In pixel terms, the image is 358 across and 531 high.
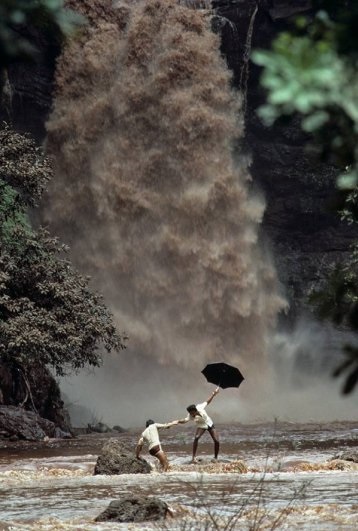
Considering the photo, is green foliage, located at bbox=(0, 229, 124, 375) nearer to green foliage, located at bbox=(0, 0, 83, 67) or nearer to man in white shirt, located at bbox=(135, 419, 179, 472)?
man in white shirt, located at bbox=(135, 419, 179, 472)

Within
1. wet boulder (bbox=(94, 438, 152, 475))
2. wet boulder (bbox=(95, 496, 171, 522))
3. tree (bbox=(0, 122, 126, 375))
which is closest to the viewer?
wet boulder (bbox=(95, 496, 171, 522))

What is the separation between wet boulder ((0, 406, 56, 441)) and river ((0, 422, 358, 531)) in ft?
1.78

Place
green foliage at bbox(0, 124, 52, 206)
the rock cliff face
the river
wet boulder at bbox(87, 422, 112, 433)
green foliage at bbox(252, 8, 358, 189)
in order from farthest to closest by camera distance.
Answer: the rock cliff face
wet boulder at bbox(87, 422, 112, 433)
green foliage at bbox(0, 124, 52, 206)
the river
green foliage at bbox(252, 8, 358, 189)

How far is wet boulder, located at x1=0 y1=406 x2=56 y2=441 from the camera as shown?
896 inches

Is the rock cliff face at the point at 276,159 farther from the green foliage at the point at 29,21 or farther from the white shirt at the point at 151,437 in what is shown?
the green foliage at the point at 29,21

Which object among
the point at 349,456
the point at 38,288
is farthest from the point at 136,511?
the point at 38,288

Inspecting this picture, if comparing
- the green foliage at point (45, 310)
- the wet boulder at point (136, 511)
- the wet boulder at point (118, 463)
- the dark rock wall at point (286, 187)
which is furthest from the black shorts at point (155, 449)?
the dark rock wall at point (286, 187)

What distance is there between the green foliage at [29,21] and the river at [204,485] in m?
2.92

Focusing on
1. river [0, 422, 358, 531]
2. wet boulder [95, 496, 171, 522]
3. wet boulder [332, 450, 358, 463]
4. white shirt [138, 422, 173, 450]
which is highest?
wet boulder [332, 450, 358, 463]

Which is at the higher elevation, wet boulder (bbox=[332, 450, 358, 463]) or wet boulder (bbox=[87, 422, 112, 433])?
wet boulder (bbox=[87, 422, 112, 433])

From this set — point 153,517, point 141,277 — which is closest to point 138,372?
point 141,277

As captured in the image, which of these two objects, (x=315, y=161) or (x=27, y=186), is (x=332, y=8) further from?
(x=27, y=186)

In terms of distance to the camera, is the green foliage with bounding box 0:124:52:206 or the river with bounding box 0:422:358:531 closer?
the river with bounding box 0:422:358:531

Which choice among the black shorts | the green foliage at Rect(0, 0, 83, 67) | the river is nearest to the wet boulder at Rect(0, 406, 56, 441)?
the river
